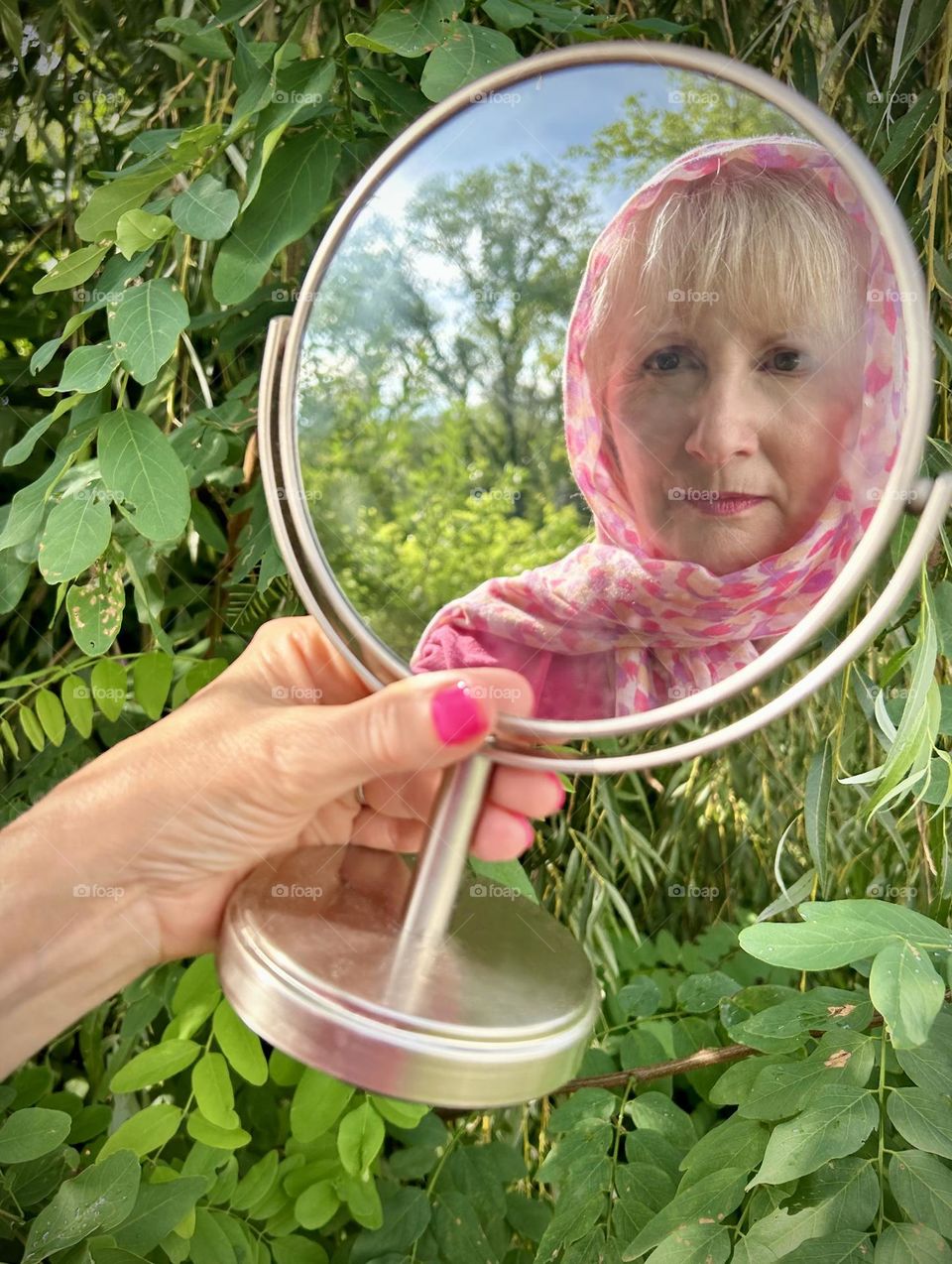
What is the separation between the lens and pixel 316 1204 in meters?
0.77

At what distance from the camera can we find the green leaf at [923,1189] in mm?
581

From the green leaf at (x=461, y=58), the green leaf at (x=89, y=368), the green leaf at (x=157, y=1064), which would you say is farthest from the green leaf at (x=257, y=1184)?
the green leaf at (x=461, y=58)

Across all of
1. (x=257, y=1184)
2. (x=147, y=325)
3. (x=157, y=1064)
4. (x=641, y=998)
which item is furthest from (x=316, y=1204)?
(x=147, y=325)

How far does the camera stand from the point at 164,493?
640mm

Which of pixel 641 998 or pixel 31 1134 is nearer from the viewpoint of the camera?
pixel 31 1134

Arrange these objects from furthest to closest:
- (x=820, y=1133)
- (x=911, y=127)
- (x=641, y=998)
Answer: (x=641, y=998), (x=911, y=127), (x=820, y=1133)

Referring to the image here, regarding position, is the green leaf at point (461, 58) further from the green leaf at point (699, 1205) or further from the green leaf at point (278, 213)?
the green leaf at point (699, 1205)

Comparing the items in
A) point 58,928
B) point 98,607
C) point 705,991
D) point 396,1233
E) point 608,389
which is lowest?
point 396,1233

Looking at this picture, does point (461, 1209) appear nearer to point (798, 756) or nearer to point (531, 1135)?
point (531, 1135)

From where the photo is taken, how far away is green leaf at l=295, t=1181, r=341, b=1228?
0.76 meters

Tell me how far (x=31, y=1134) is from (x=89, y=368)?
44cm

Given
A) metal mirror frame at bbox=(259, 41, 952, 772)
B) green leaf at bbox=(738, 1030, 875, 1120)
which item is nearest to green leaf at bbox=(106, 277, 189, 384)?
metal mirror frame at bbox=(259, 41, 952, 772)

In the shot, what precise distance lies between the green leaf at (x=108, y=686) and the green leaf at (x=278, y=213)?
263 mm

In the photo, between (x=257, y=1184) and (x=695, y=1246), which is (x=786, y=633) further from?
(x=257, y=1184)
